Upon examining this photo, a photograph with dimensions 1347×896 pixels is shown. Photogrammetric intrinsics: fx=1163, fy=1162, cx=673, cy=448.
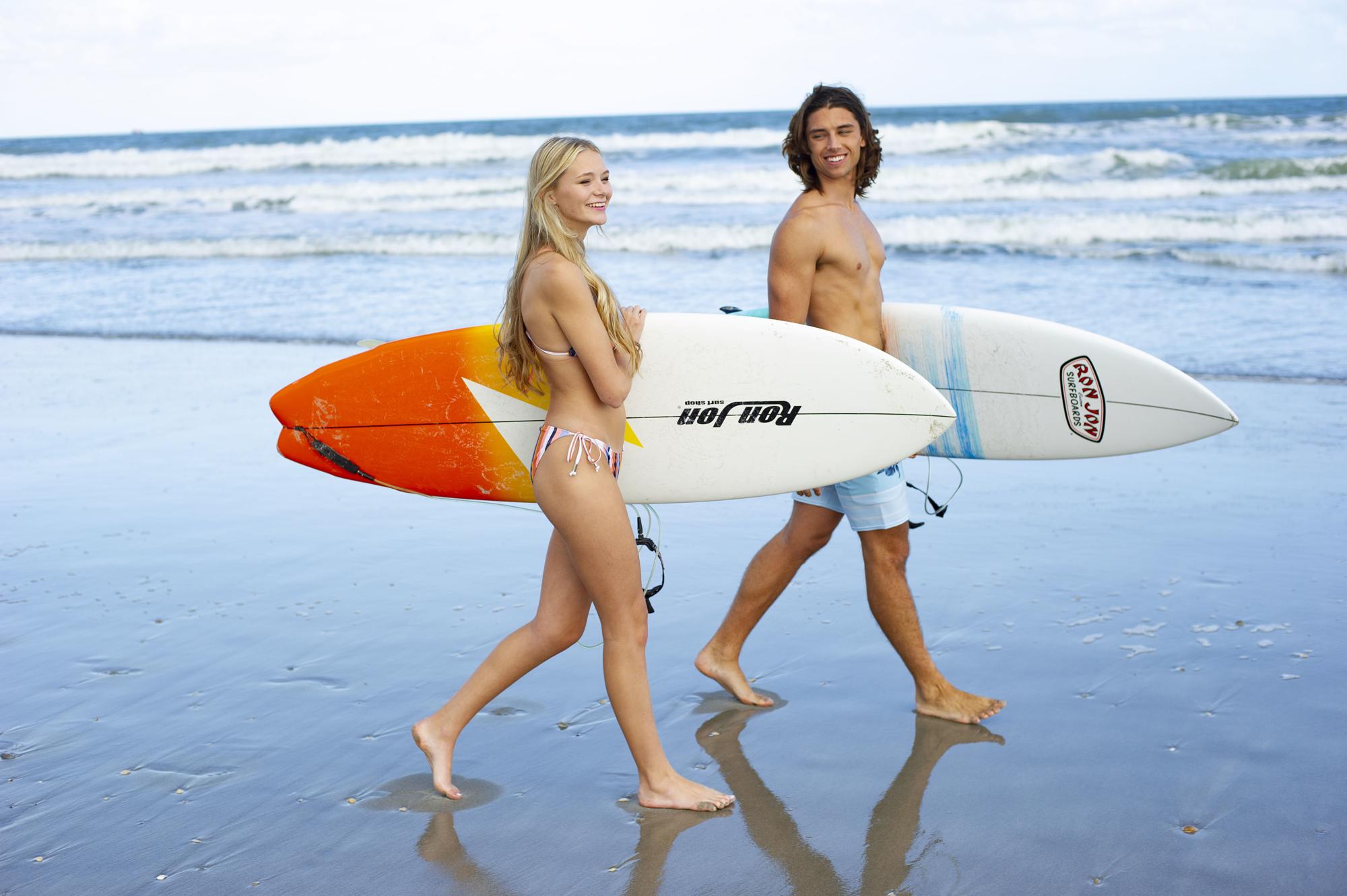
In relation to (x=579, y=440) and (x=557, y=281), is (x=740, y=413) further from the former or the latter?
(x=557, y=281)

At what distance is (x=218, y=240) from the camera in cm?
1444

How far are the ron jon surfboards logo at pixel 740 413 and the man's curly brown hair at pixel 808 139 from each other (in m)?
0.61

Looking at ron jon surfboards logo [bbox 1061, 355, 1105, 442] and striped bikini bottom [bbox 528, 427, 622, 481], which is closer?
striped bikini bottom [bbox 528, 427, 622, 481]

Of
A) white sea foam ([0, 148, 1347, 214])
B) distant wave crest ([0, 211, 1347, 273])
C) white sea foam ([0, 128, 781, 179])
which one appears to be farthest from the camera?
white sea foam ([0, 128, 781, 179])

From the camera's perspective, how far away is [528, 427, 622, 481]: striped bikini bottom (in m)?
2.40

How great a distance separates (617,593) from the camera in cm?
247

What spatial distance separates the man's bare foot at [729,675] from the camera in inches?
121

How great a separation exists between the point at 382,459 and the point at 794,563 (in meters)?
1.14

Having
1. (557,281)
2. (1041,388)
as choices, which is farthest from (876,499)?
(557,281)

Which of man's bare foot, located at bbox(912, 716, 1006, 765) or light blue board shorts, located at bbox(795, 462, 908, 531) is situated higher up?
light blue board shorts, located at bbox(795, 462, 908, 531)

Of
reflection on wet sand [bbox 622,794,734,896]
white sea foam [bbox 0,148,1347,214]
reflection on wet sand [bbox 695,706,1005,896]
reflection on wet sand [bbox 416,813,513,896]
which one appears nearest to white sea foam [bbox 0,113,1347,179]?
white sea foam [bbox 0,148,1347,214]


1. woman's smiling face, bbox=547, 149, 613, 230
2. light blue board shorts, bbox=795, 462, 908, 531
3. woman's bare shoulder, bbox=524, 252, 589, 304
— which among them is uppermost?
woman's smiling face, bbox=547, 149, 613, 230

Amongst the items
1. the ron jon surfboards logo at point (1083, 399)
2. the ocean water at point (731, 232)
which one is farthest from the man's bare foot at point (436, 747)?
the ocean water at point (731, 232)

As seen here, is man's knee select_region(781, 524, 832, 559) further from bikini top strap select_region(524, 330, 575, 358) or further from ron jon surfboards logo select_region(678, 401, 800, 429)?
bikini top strap select_region(524, 330, 575, 358)
